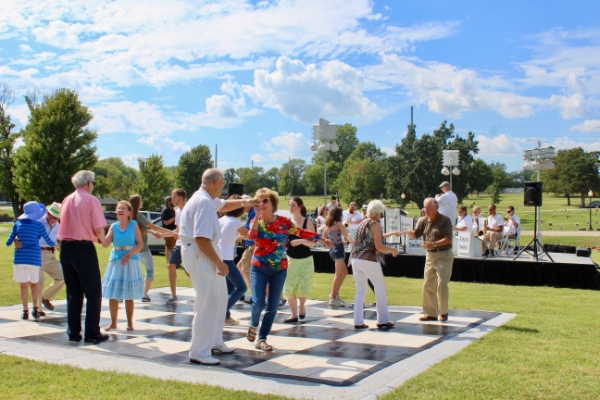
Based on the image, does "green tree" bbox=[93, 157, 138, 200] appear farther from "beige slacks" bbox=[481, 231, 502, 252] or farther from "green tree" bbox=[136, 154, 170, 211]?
"beige slacks" bbox=[481, 231, 502, 252]

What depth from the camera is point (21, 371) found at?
189 inches

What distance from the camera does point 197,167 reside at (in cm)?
7069

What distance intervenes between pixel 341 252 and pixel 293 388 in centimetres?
495

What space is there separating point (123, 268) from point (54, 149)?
33418mm

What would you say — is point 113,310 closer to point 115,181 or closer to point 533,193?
point 533,193

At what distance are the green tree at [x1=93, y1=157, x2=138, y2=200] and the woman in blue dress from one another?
114ft

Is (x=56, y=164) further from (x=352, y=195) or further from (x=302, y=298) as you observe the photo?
(x=352, y=195)

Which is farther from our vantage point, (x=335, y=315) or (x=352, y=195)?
(x=352, y=195)

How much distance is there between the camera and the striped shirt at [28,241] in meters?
7.57

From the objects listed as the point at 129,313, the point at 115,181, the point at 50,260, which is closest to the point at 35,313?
the point at 50,260

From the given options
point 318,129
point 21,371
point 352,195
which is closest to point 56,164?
point 318,129

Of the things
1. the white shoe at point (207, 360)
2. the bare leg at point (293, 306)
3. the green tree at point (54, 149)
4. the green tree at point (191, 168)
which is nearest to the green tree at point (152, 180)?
the green tree at point (54, 149)

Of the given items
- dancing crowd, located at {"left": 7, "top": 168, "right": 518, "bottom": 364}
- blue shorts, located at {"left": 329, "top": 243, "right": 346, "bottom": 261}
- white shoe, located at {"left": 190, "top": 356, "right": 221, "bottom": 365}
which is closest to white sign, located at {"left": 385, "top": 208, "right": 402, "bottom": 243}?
blue shorts, located at {"left": 329, "top": 243, "right": 346, "bottom": 261}

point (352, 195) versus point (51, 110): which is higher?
point (51, 110)
